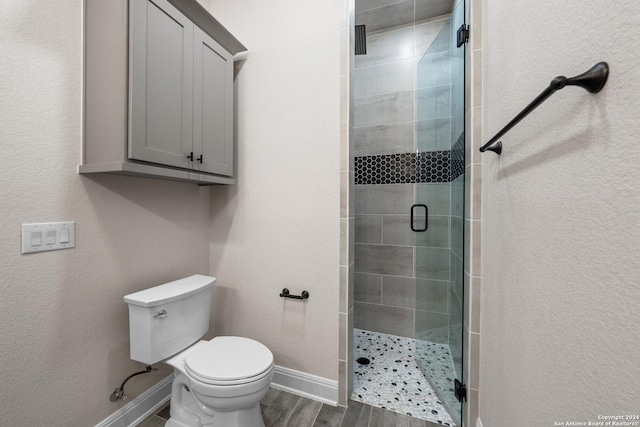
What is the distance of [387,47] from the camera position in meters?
2.34

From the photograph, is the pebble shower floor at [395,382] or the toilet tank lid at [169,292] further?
the pebble shower floor at [395,382]

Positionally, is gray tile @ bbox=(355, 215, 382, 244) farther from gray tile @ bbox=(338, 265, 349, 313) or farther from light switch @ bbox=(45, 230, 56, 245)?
light switch @ bbox=(45, 230, 56, 245)

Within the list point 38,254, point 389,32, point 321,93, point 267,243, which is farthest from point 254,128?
point 389,32

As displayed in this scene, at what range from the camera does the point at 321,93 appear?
5.20 ft

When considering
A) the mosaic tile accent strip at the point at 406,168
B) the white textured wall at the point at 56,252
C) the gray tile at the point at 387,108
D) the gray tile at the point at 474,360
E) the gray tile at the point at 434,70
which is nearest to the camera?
the white textured wall at the point at 56,252

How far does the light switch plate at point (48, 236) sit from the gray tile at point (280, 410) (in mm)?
1322

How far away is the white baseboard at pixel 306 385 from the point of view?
1561 millimetres

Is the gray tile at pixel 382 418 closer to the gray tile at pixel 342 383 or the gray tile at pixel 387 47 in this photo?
the gray tile at pixel 342 383

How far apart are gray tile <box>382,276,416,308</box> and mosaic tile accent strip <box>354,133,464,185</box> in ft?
2.94

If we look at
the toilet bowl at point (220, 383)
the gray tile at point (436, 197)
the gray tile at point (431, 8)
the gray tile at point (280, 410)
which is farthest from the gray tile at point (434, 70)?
the gray tile at point (280, 410)

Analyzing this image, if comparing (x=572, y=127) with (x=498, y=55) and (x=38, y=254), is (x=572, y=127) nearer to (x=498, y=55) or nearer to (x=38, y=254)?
(x=498, y=55)

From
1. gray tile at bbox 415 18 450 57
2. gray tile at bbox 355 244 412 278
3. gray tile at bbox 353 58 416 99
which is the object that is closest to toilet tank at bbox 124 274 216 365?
gray tile at bbox 355 244 412 278

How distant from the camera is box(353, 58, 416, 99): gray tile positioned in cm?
229

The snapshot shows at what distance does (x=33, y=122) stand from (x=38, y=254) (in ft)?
1.77
